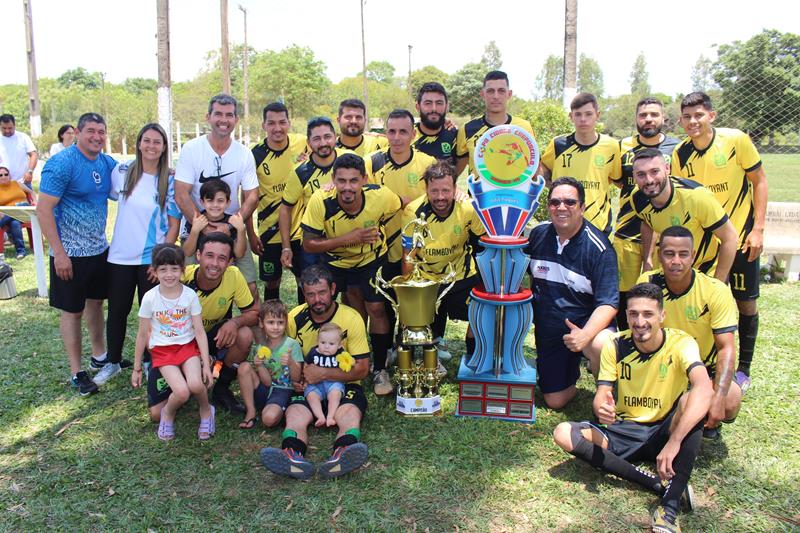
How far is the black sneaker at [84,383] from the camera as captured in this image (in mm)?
4469

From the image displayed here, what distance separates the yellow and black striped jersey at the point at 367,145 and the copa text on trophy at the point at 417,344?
52.4 inches

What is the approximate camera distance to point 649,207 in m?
4.21

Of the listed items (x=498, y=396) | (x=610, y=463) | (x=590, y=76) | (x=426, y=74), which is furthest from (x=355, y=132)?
(x=590, y=76)

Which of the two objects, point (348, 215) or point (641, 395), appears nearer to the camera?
point (641, 395)

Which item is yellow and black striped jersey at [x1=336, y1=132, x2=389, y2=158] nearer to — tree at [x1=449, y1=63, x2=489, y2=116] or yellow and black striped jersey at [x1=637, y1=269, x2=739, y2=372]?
yellow and black striped jersey at [x1=637, y1=269, x2=739, y2=372]

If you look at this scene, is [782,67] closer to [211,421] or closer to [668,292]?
[668,292]

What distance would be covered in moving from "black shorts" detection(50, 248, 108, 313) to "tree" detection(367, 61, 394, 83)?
102994 millimetres

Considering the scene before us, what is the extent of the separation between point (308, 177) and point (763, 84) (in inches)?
772

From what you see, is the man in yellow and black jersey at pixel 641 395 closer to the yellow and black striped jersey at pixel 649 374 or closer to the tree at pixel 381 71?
the yellow and black striped jersey at pixel 649 374

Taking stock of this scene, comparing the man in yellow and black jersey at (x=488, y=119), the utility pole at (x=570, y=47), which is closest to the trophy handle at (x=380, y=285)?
the man in yellow and black jersey at (x=488, y=119)

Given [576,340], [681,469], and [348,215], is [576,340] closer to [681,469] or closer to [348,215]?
[681,469]

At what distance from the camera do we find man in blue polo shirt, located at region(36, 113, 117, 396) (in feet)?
14.0

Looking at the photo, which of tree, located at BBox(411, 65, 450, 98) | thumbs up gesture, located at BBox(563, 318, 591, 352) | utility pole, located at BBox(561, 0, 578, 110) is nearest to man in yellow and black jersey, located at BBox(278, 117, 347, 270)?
thumbs up gesture, located at BBox(563, 318, 591, 352)

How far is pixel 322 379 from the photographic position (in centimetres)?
395
